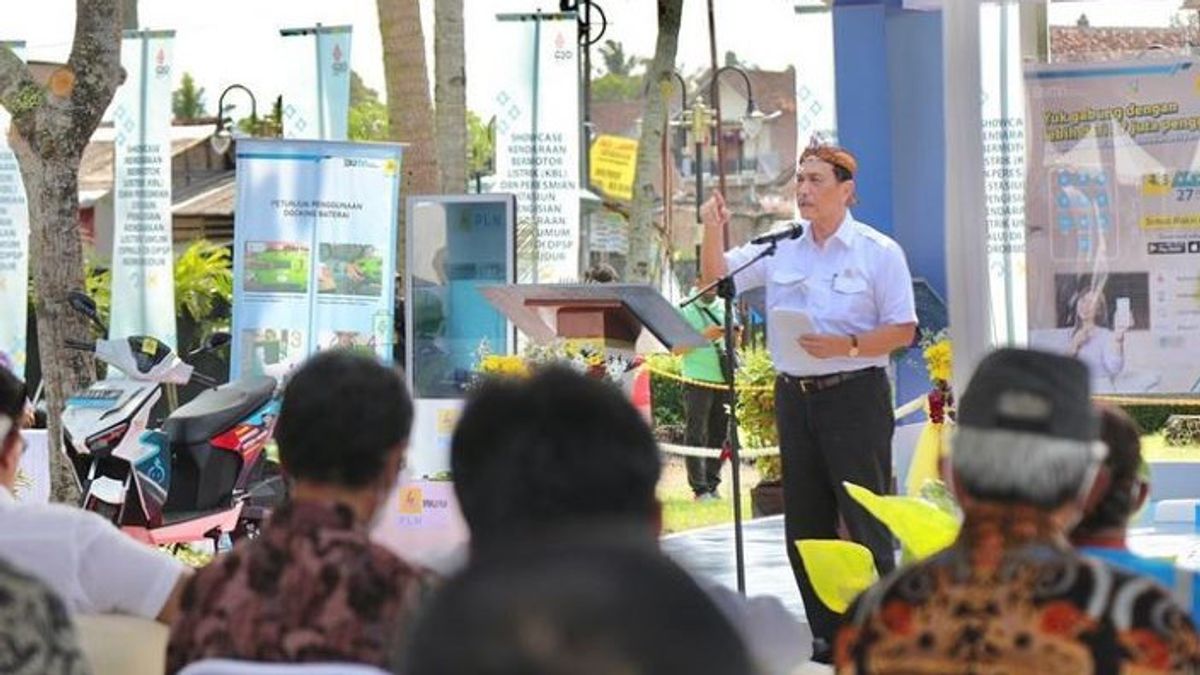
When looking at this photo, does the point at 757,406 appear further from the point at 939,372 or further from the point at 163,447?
the point at 163,447

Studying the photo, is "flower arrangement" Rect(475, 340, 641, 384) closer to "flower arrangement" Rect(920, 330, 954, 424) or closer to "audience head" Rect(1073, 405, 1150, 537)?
"flower arrangement" Rect(920, 330, 954, 424)

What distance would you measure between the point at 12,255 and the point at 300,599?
1221 centimetres

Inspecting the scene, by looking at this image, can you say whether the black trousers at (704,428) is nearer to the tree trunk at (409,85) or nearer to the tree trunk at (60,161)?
the tree trunk at (409,85)

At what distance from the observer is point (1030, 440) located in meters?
2.78

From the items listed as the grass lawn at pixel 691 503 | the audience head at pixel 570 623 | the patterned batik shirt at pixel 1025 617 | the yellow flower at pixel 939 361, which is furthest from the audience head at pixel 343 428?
the grass lawn at pixel 691 503

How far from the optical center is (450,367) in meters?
10.4

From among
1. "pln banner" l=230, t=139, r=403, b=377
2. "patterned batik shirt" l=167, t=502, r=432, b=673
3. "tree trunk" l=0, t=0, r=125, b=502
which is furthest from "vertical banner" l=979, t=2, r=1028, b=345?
"pln banner" l=230, t=139, r=403, b=377

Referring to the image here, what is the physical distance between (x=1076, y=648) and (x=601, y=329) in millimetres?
4517

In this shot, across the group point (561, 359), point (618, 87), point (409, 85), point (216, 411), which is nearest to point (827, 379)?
point (561, 359)

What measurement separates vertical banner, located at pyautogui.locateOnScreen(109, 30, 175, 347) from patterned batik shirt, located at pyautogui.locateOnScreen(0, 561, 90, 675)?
41.2ft

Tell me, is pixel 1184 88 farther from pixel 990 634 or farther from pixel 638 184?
pixel 638 184

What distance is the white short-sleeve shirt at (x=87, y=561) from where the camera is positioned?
3.47 m

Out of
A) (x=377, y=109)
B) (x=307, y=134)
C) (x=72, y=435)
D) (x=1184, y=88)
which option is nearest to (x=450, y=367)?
(x=72, y=435)

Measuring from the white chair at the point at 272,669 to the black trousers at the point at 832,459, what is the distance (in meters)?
3.87
